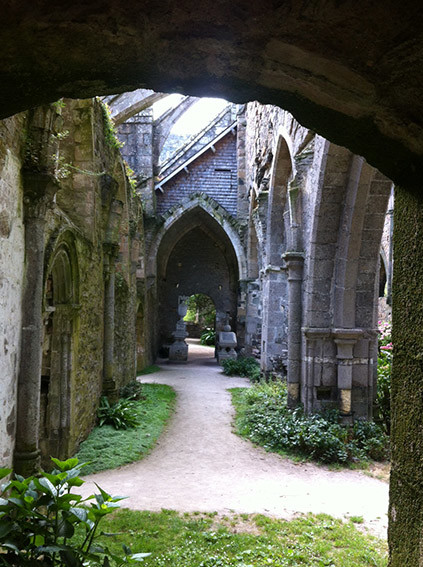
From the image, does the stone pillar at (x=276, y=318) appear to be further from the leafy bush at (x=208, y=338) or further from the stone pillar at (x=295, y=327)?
the leafy bush at (x=208, y=338)

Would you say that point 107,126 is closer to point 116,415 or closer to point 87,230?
point 87,230

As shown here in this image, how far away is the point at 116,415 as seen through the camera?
738cm

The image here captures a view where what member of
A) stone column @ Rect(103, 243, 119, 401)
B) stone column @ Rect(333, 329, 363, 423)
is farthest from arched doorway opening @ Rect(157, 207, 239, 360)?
stone column @ Rect(333, 329, 363, 423)

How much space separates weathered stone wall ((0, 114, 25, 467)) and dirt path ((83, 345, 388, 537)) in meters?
1.56

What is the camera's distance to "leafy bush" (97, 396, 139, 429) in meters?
7.18

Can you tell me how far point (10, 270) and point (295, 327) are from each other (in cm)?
491

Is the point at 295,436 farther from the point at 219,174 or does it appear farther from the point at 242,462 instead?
the point at 219,174

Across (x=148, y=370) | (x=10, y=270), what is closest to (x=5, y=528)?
(x=10, y=270)

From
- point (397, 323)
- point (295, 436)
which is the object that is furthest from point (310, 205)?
point (397, 323)

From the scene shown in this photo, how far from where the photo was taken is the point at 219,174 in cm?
1628

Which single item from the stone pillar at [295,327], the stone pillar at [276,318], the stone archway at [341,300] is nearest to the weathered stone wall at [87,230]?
the stone pillar at [295,327]

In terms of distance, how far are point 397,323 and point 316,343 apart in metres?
5.06

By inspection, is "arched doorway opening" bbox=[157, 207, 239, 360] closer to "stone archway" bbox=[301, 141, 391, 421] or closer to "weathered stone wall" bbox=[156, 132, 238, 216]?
"weathered stone wall" bbox=[156, 132, 238, 216]

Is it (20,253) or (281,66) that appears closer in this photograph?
(281,66)
